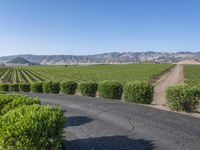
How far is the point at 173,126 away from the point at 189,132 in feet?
3.37

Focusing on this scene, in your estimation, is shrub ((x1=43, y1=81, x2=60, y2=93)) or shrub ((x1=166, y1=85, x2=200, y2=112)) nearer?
shrub ((x1=166, y1=85, x2=200, y2=112))

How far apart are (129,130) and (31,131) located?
20.0 feet

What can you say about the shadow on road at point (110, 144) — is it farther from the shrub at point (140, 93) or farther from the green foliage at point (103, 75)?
the green foliage at point (103, 75)

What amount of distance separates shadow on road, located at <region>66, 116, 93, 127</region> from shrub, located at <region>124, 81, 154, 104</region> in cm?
697

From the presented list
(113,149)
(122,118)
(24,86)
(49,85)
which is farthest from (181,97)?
(24,86)

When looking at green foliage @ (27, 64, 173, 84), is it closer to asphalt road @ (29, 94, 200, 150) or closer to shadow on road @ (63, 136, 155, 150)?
asphalt road @ (29, 94, 200, 150)

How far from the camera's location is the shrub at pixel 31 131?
7.23 m

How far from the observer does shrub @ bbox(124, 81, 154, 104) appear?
71.1ft

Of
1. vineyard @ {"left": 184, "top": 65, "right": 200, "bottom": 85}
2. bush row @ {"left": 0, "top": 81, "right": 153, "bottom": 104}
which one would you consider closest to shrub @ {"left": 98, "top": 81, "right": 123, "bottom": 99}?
bush row @ {"left": 0, "top": 81, "right": 153, "bottom": 104}

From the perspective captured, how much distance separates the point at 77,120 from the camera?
15.1m

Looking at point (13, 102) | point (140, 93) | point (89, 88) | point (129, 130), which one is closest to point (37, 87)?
point (89, 88)

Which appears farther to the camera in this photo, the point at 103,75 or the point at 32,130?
the point at 103,75

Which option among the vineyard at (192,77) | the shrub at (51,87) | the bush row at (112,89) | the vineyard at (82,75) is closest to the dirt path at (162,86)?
the bush row at (112,89)

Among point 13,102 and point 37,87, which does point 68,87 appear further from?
point 13,102
